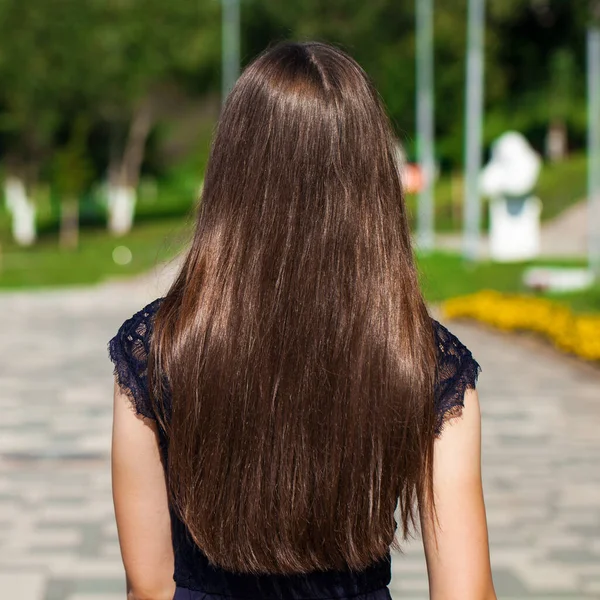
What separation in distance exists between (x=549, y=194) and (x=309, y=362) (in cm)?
4309

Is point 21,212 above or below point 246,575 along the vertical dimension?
below

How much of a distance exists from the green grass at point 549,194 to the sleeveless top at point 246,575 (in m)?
40.6

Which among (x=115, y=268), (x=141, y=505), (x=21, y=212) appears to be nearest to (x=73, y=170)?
(x=21, y=212)

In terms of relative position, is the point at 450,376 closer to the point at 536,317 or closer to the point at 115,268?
the point at 536,317

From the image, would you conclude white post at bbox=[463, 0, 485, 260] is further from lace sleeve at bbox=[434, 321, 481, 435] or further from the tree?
lace sleeve at bbox=[434, 321, 481, 435]

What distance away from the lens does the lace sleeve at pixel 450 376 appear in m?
1.78

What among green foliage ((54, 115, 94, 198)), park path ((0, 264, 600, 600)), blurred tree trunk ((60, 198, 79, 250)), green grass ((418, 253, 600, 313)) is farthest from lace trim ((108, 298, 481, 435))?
green foliage ((54, 115, 94, 198))

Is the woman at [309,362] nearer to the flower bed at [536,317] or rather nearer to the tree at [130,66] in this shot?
the flower bed at [536,317]

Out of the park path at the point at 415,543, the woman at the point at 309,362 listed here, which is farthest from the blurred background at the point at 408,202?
the woman at the point at 309,362

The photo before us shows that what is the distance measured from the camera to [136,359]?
6.06 ft

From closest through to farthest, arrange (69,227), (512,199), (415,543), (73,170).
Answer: (415,543) → (512,199) → (73,170) → (69,227)

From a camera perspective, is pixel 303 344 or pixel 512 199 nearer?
pixel 303 344

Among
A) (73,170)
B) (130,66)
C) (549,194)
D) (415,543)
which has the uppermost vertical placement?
(415,543)

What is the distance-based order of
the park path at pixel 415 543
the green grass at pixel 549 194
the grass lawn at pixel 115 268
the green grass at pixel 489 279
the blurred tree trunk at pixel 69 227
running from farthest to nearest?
the green grass at pixel 549 194 → the blurred tree trunk at pixel 69 227 → the grass lawn at pixel 115 268 → the green grass at pixel 489 279 → the park path at pixel 415 543
